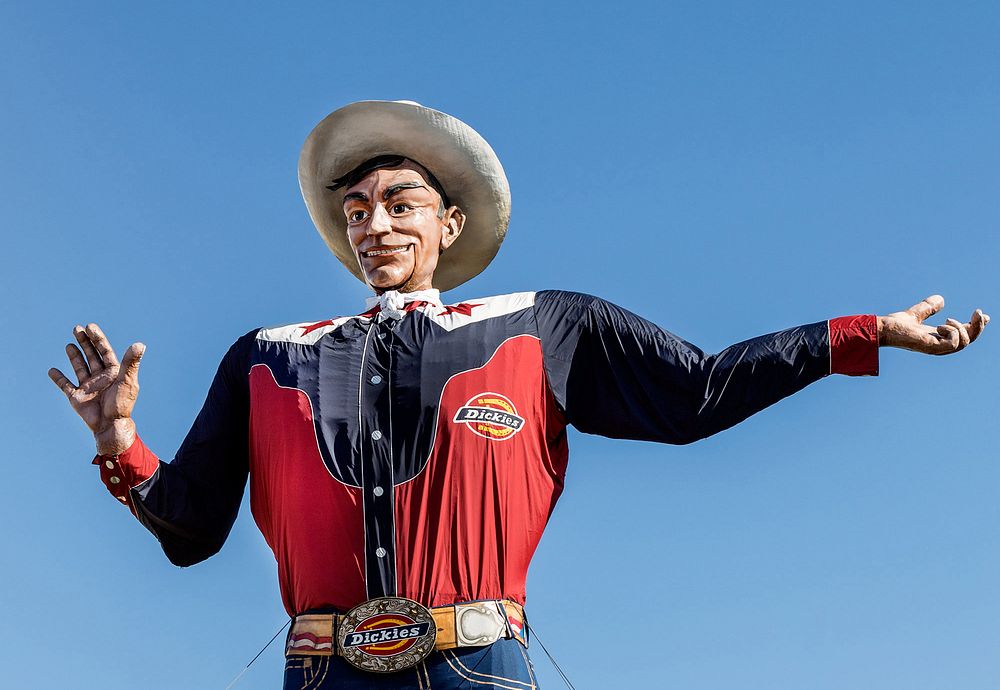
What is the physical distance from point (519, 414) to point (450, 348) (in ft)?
1.67

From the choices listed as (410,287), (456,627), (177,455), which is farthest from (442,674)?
(410,287)

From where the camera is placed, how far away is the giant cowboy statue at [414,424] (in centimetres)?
684

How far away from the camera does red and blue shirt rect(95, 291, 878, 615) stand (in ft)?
23.0

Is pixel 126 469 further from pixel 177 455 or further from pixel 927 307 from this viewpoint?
pixel 927 307

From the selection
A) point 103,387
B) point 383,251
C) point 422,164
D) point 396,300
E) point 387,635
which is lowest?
point 387,635

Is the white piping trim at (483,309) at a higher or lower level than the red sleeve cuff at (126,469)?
higher

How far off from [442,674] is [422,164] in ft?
10.4

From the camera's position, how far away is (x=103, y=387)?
7285 millimetres

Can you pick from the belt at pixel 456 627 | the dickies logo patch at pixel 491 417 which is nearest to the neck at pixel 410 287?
the dickies logo patch at pixel 491 417

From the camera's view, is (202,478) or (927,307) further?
(202,478)

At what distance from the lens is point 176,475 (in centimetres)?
775

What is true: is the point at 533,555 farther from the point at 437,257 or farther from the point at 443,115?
the point at 443,115

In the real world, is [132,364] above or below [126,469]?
above

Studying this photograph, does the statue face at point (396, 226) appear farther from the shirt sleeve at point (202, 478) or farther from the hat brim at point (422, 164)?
the shirt sleeve at point (202, 478)
